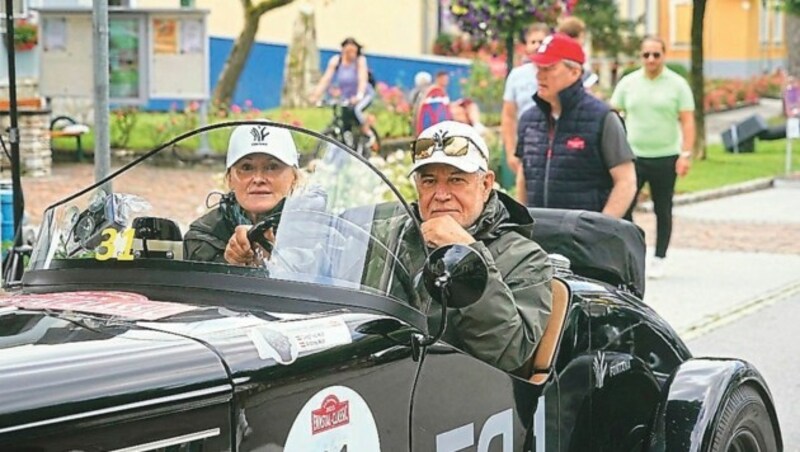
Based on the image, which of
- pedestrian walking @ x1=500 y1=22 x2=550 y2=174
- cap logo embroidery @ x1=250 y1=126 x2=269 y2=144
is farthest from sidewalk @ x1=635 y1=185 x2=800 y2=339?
cap logo embroidery @ x1=250 y1=126 x2=269 y2=144

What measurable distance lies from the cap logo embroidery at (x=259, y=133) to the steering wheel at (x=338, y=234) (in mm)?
432

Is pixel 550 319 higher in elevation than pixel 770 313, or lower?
higher

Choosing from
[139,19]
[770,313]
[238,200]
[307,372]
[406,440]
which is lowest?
[770,313]

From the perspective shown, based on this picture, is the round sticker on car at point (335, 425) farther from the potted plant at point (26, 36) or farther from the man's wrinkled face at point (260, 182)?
the potted plant at point (26, 36)

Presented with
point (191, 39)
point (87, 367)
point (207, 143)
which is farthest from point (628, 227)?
point (191, 39)

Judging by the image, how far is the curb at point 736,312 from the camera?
378 inches

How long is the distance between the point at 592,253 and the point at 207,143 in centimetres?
169

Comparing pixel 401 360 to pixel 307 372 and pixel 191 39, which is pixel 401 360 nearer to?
pixel 307 372

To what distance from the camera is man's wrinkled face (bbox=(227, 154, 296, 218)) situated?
399cm

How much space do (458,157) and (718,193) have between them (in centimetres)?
1570

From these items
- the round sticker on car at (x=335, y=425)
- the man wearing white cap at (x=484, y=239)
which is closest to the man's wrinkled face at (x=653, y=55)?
the man wearing white cap at (x=484, y=239)

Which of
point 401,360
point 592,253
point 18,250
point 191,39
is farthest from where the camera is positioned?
point 191,39

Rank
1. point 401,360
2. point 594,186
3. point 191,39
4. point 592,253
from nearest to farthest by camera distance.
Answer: point 401,360
point 592,253
point 594,186
point 191,39

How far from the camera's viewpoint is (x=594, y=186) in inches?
307
